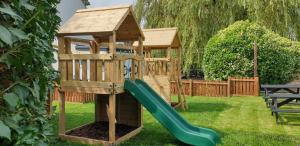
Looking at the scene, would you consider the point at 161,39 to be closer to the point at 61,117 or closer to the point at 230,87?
the point at 230,87

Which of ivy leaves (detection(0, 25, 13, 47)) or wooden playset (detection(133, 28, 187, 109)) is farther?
A: wooden playset (detection(133, 28, 187, 109))

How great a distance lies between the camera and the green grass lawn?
6.86m

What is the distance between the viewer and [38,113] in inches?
81.6

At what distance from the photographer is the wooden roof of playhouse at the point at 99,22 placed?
645 cm

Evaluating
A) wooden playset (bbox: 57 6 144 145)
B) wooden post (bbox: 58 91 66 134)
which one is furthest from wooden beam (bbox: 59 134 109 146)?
wooden post (bbox: 58 91 66 134)

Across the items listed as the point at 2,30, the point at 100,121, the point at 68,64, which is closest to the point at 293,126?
the point at 100,121

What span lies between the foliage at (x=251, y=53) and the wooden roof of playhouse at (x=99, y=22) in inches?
405

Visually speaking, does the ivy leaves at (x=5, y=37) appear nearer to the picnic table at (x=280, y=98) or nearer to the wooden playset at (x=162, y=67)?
the picnic table at (x=280, y=98)

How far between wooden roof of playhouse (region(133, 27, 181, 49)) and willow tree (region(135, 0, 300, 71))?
716 cm

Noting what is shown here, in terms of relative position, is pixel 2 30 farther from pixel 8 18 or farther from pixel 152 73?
pixel 152 73

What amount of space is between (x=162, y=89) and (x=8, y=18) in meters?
10.2

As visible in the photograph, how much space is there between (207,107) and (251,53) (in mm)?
6280

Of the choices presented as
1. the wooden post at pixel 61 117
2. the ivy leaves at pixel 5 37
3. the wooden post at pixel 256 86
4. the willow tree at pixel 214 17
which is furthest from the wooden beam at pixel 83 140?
the willow tree at pixel 214 17

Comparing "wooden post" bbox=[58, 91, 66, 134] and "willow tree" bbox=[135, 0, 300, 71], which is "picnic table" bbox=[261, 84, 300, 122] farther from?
"willow tree" bbox=[135, 0, 300, 71]
